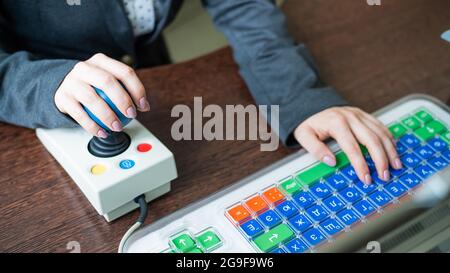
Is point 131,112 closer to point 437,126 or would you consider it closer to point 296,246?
point 296,246

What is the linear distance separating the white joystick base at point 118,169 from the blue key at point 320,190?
0.14 m

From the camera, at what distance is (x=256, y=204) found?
1.44 ft

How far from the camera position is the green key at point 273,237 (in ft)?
1.31

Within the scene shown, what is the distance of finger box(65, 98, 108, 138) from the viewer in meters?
0.43

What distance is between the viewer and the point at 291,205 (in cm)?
44

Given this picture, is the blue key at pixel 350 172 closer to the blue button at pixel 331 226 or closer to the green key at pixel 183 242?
the blue button at pixel 331 226

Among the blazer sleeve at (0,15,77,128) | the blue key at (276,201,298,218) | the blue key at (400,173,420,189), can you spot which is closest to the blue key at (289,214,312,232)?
the blue key at (276,201,298,218)

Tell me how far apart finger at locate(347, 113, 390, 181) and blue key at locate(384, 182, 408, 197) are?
10 millimetres

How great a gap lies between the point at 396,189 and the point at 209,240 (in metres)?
0.19

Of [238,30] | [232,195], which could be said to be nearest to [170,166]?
[232,195]

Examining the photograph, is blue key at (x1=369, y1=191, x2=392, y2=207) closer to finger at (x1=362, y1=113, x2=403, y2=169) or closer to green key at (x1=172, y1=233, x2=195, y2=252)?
finger at (x1=362, y1=113, x2=403, y2=169)

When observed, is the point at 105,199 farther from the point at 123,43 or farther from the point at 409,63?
the point at 409,63
